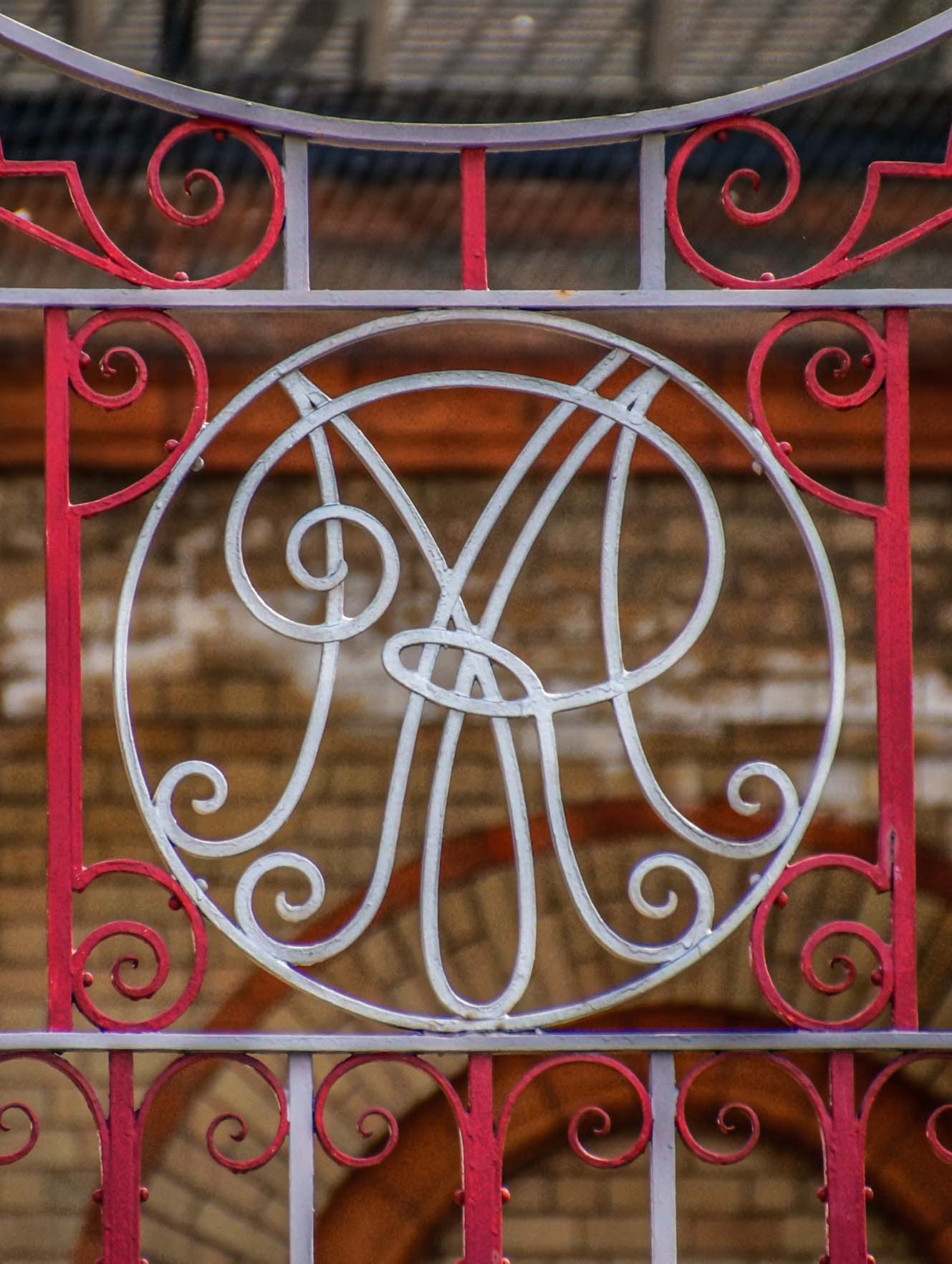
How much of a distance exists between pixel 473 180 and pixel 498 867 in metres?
1.49

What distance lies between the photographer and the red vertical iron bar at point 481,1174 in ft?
5.75

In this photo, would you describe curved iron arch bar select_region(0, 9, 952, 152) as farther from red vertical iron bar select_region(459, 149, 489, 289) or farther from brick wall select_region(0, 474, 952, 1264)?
brick wall select_region(0, 474, 952, 1264)

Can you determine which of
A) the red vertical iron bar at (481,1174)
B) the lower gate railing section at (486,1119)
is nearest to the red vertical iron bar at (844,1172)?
the lower gate railing section at (486,1119)

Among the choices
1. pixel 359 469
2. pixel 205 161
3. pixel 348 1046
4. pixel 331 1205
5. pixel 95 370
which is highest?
pixel 205 161

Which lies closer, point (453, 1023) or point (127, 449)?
point (453, 1023)

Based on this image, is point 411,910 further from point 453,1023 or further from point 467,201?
point 467,201

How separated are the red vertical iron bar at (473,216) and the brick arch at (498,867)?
1349 mm

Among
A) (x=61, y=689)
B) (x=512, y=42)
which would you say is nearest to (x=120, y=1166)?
(x=61, y=689)

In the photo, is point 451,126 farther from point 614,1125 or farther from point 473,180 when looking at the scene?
point 614,1125

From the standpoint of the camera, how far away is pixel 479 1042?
1771 millimetres

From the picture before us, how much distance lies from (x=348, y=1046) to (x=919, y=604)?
1624 mm

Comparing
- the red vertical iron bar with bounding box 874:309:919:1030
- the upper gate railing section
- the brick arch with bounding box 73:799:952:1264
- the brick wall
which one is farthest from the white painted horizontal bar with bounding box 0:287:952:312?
the brick arch with bounding box 73:799:952:1264

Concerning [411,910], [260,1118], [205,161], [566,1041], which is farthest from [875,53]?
[260,1118]

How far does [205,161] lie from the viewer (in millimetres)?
2908
